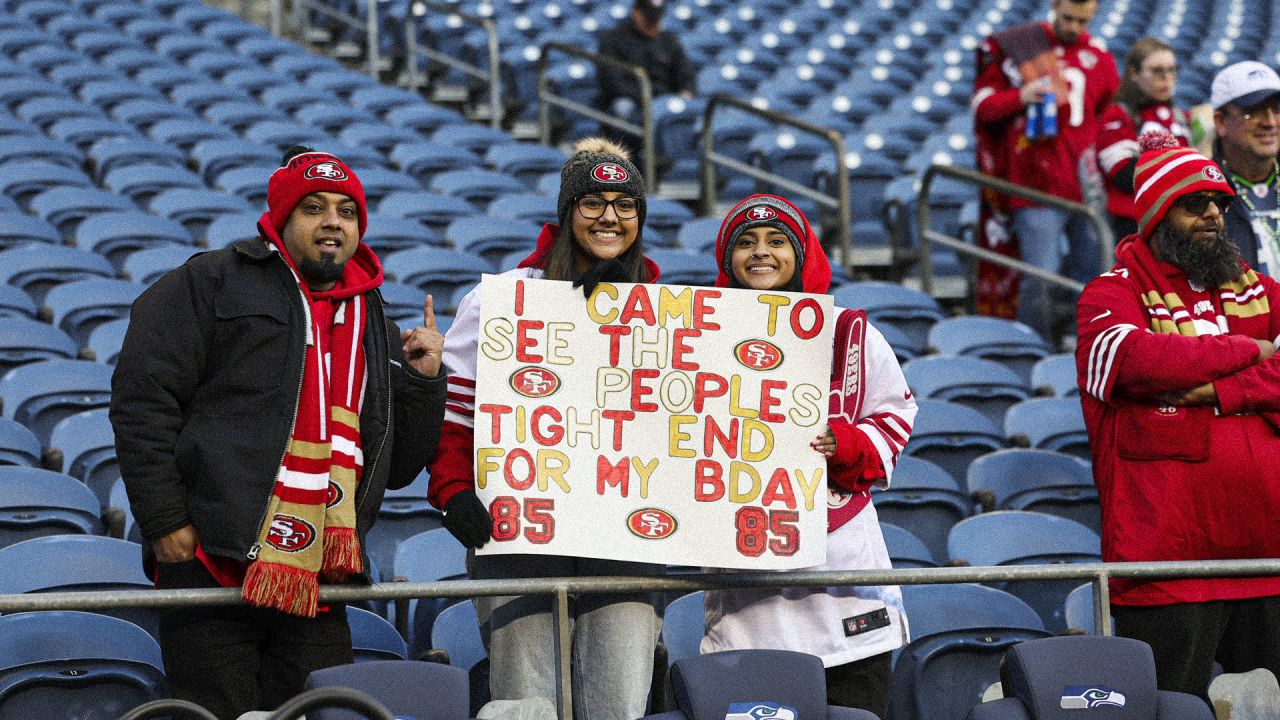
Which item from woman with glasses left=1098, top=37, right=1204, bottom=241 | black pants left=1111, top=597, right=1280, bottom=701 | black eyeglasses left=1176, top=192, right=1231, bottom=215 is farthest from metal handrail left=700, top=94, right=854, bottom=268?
black pants left=1111, top=597, right=1280, bottom=701

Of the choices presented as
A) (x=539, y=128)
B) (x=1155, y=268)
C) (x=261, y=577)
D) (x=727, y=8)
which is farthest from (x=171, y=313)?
(x=727, y=8)

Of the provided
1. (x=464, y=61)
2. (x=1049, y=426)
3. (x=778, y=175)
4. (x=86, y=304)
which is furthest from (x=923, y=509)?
(x=464, y=61)

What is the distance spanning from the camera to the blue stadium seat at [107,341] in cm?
591

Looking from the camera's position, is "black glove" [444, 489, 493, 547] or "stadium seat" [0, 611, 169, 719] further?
"stadium seat" [0, 611, 169, 719]

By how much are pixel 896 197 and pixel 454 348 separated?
598 cm

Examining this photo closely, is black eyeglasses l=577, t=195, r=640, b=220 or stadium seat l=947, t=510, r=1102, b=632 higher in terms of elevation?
black eyeglasses l=577, t=195, r=640, b=220

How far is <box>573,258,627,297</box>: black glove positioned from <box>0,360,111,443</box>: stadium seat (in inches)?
94.7

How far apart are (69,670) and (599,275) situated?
1.57 m

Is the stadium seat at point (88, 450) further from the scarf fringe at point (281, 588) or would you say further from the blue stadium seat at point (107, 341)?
the scarf fringe at point (281, 588)

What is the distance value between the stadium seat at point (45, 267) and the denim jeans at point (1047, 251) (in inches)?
173

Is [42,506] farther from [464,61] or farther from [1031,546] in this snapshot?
[464,61]

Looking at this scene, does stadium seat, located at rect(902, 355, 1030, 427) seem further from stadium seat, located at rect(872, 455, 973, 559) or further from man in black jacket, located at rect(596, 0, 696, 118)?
man in black jacket, located at rect(596, 0, 696, 118)

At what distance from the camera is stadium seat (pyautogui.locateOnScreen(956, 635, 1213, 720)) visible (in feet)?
11.5

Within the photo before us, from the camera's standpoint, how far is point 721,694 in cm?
335
